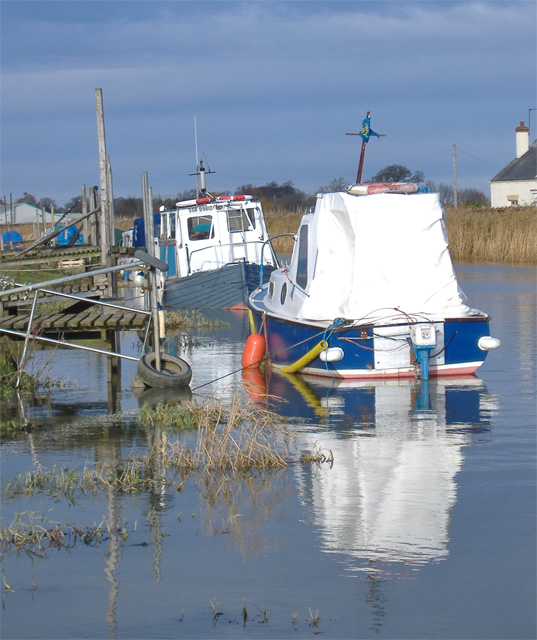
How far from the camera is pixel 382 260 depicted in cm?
1291

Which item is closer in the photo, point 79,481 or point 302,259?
point 79,481

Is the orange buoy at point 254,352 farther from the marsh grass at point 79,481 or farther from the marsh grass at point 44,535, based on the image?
the marsh grass at point 44,535

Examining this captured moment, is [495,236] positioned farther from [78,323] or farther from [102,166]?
[78,323]

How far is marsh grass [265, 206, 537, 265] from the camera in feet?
127

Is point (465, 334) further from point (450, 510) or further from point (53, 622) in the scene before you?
point (53, 622)

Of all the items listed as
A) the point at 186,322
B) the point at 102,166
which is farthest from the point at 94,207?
the point at 102,166

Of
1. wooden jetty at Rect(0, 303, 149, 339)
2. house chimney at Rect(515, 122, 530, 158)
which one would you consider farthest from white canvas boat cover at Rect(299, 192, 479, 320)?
house chimney at Rect(515, 122, 530, 158)

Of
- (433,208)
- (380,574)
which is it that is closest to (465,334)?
(433,208)

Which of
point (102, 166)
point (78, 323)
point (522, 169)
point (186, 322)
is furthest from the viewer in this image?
point (522, 169)

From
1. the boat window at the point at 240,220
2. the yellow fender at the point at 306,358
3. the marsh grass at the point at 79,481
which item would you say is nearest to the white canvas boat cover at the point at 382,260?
the yellow fender at the point at 306,358

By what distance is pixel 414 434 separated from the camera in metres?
9.60

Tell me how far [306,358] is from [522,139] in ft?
199

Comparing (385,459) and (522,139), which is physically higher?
(522,139)

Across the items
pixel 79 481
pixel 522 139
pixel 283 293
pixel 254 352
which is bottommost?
pixel 79 481
